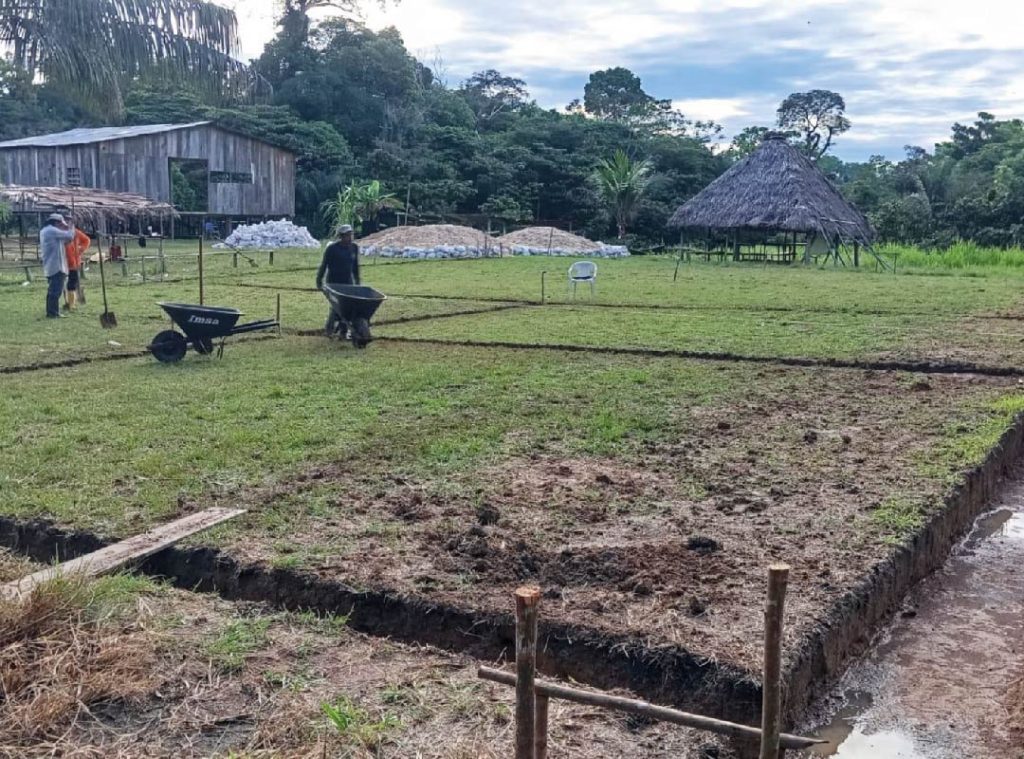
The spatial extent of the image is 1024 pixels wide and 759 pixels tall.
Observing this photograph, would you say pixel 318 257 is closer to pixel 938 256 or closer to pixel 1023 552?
pixel 938 256

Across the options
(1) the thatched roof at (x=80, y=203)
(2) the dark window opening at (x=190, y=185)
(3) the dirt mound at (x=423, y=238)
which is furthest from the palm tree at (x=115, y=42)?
(2) the dark window opening at (x=190, y=185)

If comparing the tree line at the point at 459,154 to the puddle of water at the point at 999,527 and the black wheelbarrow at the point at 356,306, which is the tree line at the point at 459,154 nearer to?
the black wheelbarrow at the point at 356,306

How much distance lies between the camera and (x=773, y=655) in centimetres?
243

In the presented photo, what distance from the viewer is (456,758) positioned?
3066 mm

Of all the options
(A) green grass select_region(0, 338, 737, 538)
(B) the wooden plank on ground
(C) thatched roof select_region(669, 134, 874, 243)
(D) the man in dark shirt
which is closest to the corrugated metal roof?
(C) thatched roof select_region(669, 134, 874, 243)

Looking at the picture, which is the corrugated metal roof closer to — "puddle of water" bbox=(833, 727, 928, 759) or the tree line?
the tree line

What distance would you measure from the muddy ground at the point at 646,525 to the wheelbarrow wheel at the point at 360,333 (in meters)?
5.11

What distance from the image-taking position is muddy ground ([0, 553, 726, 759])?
3.14 m

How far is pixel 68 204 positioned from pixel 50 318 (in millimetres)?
11760

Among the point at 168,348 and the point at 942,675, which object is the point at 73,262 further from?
the point at 942,675

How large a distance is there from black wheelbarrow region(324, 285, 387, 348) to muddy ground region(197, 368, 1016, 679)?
489 cm

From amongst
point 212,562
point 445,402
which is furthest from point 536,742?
point 445,402

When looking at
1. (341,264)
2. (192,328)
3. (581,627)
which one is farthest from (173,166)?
(581,627)

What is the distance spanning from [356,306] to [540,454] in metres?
5.16
